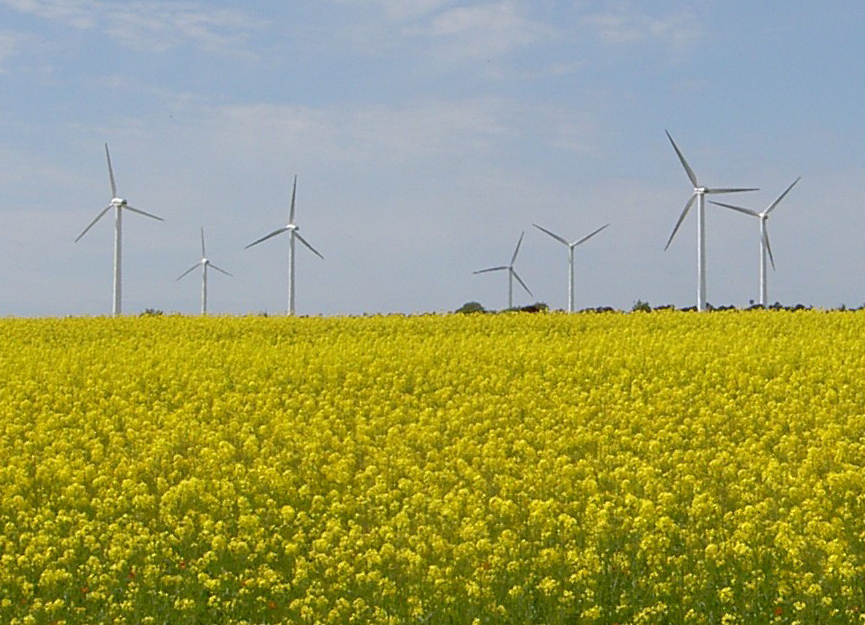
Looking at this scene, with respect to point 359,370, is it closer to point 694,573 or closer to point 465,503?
point 465,503

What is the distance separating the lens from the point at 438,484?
1540 centimetres

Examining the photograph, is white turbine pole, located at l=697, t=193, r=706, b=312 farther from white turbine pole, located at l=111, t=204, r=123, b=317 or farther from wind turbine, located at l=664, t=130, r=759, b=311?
white turbine pole, located at l=111, t=204, r=123, b=317

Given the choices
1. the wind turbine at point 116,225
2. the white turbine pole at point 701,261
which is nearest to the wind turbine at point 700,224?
the white turbine pole at point 701,261

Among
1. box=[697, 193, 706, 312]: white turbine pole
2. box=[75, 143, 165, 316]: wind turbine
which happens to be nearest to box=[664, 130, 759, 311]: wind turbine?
box=[697, 193, 706, 312]: white turbine pole

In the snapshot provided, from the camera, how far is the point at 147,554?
12.8 m

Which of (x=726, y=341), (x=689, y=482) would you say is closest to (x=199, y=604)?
(x=689, y=482)

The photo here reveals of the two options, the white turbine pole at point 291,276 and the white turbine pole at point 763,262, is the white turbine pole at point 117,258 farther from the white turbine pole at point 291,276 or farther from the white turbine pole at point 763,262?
the white turbine pole at point 763,262

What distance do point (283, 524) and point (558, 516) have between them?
339cm

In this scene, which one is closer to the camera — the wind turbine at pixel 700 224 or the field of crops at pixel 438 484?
the field of crops at pixel 438 484

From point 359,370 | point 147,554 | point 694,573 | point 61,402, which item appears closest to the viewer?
point 694,573

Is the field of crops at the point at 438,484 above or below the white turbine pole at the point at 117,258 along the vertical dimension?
below

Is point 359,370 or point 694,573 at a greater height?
point 359,370

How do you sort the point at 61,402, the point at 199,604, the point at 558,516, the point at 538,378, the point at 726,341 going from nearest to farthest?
the point at 199,604, the point at 558,516, the point at 61,402, the point at 538,378, the point at 726,341

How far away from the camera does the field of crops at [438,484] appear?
36.6ft
